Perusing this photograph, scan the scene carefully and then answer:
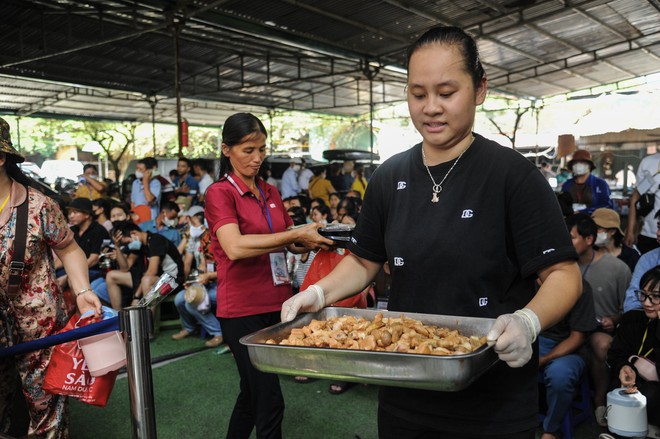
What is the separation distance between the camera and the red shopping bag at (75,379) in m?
2.47

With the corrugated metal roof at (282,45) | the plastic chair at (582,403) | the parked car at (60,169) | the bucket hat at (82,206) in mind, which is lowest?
the plastic chair at (582,403)

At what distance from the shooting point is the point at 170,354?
5.51 metres

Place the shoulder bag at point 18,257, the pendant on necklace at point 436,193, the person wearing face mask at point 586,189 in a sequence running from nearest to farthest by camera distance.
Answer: the pendant on necklace at point 436,193 < the shoulder bag at point 18,257 < the person wearing face mask at point 586,189

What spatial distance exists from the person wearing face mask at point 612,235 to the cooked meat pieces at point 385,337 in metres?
3.76

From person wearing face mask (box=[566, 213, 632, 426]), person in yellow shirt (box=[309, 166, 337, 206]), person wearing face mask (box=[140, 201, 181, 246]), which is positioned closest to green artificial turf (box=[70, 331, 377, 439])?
person wearing face mask (box=[566, 213, 632, 426])

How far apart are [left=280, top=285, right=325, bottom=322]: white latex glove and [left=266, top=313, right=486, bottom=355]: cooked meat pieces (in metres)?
0.06

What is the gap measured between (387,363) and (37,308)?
2.01 meters

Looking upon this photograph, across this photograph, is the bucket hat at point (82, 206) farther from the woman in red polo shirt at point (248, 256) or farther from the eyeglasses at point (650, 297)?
the eyeglasses at point (650, 297)

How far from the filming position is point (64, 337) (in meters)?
2.34

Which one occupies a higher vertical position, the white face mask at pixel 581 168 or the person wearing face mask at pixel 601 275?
the white face mask at pixel 581 168

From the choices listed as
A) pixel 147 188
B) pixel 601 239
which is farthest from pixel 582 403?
pixel 147 188

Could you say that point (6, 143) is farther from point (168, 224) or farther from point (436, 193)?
point (168, 224)

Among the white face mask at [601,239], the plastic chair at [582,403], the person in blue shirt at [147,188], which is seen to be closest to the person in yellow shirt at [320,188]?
the person in blue shirt at [147,188]

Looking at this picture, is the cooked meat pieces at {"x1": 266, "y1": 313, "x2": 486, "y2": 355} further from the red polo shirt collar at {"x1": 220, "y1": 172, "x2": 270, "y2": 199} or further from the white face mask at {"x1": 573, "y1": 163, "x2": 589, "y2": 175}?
the white face mask at {"x1": 573, "y1": 163, "x2": 589, "y2": 175}
